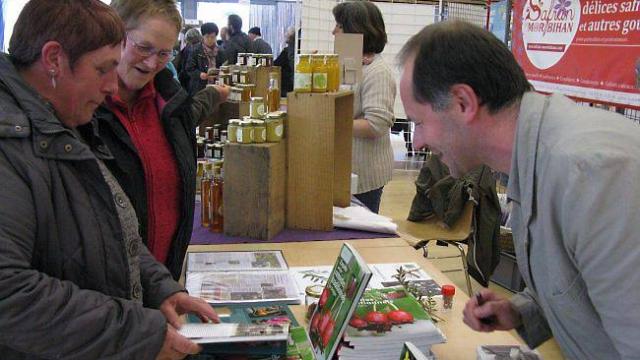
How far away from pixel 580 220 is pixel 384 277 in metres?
1.12

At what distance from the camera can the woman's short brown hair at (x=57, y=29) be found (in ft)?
3.67

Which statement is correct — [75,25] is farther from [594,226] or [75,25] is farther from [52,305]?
[594,226]

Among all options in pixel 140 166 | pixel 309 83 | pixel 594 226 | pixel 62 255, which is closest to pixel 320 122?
pixel 309 83

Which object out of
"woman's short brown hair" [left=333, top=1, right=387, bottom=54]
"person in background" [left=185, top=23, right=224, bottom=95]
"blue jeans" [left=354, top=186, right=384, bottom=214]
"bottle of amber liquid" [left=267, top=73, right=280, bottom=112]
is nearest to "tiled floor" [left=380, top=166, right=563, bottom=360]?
"blue jeans" [left=354, top=186, right=384, bottom=214]

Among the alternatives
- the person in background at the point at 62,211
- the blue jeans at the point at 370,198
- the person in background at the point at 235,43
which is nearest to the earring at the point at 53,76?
the person in background at the point at 62,211

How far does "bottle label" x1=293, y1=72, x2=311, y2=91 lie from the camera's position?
2363 millimetres

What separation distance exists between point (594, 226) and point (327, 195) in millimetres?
1561

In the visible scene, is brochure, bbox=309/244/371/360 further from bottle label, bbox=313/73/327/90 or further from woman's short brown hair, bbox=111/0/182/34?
bottle label, bbox=313/73/327/90

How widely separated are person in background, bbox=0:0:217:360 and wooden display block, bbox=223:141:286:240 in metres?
1.01

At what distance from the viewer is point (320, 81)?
7.80 feet

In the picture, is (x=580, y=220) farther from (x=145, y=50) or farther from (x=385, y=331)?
(x=145, y=50)

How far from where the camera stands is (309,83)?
2.37m

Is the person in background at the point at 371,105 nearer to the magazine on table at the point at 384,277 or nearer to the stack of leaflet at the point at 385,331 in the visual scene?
the magazine on table at the point at 384,277

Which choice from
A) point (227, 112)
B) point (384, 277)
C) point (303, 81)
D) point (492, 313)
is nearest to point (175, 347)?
point (492, 313)
